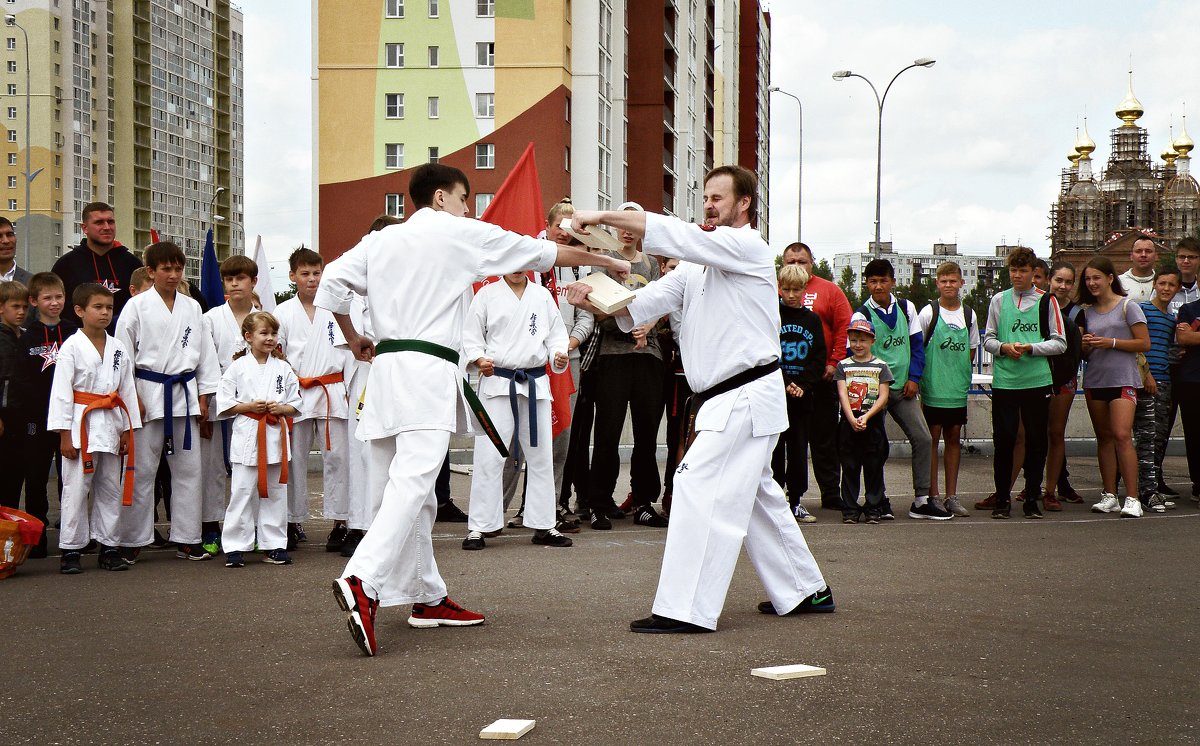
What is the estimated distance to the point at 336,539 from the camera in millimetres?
9414

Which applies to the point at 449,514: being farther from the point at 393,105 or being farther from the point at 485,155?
the point at 393,105

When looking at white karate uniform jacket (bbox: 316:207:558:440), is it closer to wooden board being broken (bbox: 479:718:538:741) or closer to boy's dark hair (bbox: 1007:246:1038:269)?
wooden board being broken (bbox: 479:718:538:741)

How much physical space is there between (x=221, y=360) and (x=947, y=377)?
5.77 meters

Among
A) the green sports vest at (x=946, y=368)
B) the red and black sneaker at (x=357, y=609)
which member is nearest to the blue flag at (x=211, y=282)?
the green sports vest at (x=946, y=368)

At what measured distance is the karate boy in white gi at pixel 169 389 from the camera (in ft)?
28.3

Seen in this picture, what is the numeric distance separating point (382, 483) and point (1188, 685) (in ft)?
11.9

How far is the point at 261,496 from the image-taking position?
28.0 feet

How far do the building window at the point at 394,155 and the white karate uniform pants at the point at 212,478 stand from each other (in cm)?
5211

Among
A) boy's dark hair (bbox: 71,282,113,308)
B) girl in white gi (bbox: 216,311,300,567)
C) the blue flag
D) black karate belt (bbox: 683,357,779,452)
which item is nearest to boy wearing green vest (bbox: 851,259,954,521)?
black karate belt (bbox: 683,357,779,452)

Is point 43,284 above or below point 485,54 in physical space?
below

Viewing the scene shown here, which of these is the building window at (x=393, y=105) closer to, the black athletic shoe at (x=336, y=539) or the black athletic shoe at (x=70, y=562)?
the black athletic shoe at (x=336, y=539)

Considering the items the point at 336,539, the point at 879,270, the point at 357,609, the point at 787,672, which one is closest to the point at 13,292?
the point at 336,539

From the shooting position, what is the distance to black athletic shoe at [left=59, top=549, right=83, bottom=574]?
8156 mm

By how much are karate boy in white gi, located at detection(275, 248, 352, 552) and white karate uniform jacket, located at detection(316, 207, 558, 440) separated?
120 inches
